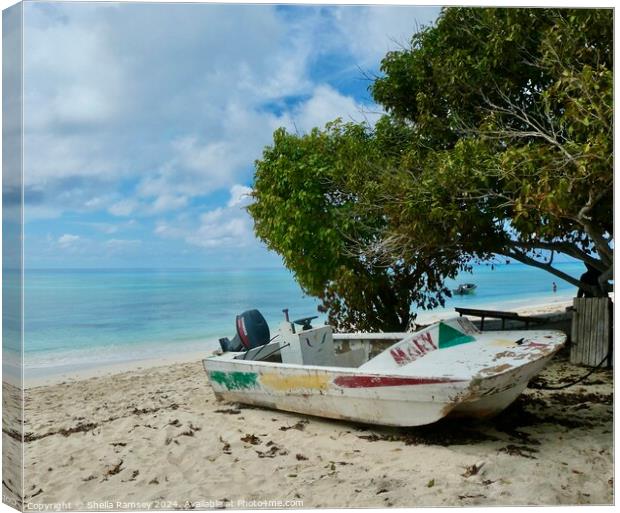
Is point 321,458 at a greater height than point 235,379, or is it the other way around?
point 235,379

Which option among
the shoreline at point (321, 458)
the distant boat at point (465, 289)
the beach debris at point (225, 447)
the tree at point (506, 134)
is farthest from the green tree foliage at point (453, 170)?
the beach debris at point (225, 447)

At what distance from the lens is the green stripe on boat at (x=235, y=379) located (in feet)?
20.9

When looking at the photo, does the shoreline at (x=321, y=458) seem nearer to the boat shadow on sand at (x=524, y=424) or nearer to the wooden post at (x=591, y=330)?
the boat shadow on sand at (x=524, y=424)

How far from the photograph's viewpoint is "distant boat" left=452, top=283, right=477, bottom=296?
353 inches

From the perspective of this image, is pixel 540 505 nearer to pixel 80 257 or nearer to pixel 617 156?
pixel 617 156

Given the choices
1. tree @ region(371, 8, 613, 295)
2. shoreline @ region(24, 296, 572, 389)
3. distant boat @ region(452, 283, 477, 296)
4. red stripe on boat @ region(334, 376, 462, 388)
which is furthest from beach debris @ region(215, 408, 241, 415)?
distant boat @ region(452, 283, 477, 296)

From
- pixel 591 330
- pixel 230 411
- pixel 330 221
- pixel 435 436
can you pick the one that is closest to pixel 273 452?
pixel 435 436

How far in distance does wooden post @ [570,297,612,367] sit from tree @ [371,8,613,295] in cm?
31

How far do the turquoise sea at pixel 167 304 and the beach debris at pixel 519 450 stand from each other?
138 inches

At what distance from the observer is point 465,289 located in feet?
29.6

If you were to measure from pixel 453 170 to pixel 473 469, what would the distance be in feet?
8.72

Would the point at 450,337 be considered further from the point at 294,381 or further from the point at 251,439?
the point at 251,439

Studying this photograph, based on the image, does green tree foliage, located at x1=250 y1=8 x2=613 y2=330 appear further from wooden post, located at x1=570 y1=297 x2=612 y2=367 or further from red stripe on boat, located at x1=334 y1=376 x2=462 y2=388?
red stripe on boat, located at x1=334 y1=376 x2=462 y2=388

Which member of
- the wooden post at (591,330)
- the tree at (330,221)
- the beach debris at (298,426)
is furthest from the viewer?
the tree at (330,221)
